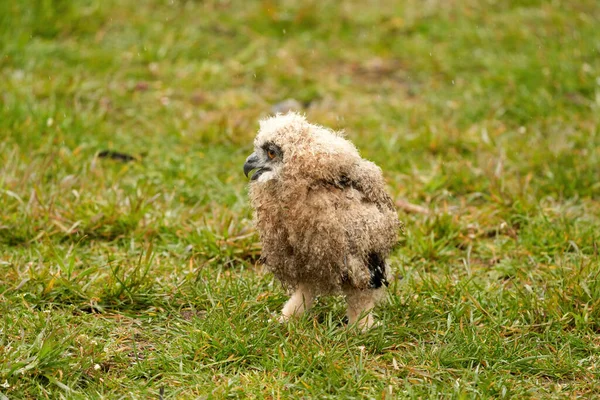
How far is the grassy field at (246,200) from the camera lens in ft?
12.5

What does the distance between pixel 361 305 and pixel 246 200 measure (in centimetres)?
201

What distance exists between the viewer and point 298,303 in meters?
4.16

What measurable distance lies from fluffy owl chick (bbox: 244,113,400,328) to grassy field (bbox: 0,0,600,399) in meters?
0.31

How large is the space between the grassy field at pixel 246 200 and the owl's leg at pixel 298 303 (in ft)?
0.28

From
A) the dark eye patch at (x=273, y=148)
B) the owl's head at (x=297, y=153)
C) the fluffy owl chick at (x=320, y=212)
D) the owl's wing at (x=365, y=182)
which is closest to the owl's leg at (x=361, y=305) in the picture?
the fluffy owl chick at (x=320, y=212)

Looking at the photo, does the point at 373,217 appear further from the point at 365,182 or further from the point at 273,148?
the point at 273,148

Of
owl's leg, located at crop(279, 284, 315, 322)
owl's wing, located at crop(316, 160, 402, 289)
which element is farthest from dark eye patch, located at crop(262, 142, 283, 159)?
owl's leg, located at crop(279, 284, 315, 322)

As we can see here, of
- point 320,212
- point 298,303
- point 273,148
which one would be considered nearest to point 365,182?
point 320,212

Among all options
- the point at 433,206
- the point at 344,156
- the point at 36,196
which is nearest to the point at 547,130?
the point at 433,206

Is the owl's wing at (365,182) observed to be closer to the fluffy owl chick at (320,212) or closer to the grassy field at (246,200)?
the fluffy owl chick at (320,212)

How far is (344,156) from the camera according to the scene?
3818 millimetres

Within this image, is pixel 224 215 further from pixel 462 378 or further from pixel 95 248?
pixel 462 378

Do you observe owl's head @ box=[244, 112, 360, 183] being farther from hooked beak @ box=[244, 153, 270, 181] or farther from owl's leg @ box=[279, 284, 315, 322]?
owl's leg @ box=[279, 284, 315, 322]

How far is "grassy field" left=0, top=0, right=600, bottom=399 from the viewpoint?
3795mm
